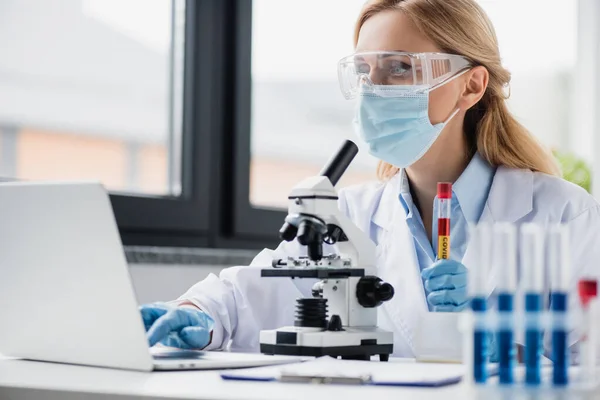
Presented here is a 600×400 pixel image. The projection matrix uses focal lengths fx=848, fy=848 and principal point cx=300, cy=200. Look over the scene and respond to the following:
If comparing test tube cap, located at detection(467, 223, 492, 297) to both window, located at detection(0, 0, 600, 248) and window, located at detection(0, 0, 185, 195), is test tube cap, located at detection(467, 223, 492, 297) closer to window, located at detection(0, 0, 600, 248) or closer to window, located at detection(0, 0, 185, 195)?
window, located at detection(0, 0, 600, 248)

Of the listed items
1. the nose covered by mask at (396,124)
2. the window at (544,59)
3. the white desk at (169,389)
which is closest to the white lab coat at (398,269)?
the nose covered by mask at (396,124)

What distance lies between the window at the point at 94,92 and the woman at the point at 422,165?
99 cm

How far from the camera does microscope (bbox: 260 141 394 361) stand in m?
1.41

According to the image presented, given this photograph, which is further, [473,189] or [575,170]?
[575,170]

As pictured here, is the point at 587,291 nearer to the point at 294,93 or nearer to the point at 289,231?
the point at 289,231

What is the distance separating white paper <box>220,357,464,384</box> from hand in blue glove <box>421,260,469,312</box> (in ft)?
0.85

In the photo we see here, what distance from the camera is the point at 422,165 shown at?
2080 mm

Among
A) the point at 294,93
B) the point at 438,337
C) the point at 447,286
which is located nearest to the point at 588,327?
the point at 438,337

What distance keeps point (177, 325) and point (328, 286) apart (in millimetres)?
279

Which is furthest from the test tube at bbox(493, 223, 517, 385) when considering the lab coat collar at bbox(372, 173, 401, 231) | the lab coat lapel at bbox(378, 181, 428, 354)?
the lab coat collar at bbox(372, 173, 401, 231)

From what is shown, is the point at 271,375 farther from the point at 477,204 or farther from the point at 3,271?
the point at 477,204

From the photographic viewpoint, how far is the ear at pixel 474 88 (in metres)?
2.01

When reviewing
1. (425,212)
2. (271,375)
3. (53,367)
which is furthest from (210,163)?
(271,375)

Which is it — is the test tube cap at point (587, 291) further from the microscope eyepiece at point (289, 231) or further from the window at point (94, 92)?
the window at point (94, 92)
